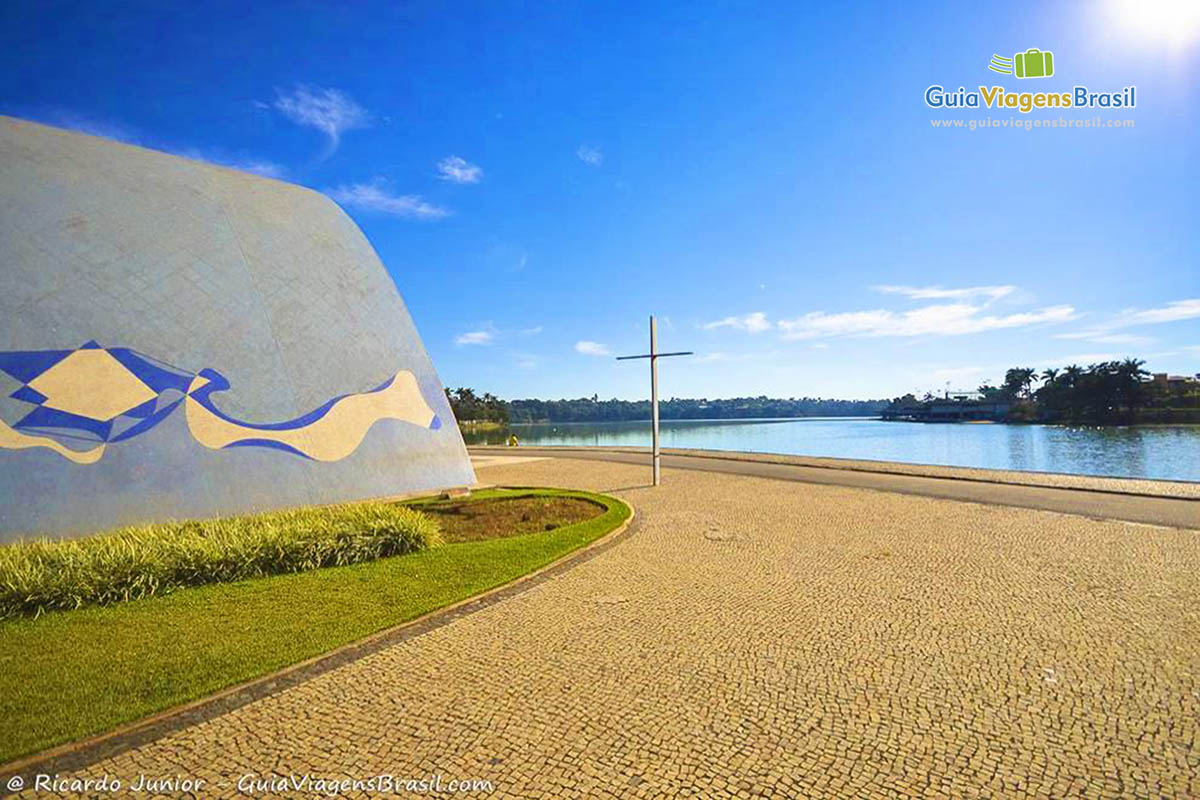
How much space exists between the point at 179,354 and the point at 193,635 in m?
8.32

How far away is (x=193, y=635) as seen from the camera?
5648 millimetres

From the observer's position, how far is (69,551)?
7469 millimetres

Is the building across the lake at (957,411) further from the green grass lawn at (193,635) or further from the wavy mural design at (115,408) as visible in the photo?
the green grass lawn at (193,635)

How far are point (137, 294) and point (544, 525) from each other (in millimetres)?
10020

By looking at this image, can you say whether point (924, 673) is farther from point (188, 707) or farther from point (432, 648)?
point (188, 707)

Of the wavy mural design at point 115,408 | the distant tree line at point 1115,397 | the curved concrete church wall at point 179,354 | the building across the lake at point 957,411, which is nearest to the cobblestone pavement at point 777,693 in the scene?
the curved concrete church wall at point 179,354

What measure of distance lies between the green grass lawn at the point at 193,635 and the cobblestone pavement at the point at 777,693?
646 mm

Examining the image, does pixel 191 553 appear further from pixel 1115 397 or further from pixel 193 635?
pixel 1115 397

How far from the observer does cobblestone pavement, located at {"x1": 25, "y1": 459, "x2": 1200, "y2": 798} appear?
11.4 feet

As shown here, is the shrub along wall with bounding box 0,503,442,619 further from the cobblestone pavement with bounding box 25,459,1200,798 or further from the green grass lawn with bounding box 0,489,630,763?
the cobblestone pavement with bounding box 25,459,1200,798

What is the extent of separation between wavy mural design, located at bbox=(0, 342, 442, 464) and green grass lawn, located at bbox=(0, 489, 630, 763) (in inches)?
208

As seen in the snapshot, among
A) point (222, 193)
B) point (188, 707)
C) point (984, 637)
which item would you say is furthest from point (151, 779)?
point (222, 193)

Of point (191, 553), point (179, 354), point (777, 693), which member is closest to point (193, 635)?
point (191, 553)

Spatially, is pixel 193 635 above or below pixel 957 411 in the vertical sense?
below
